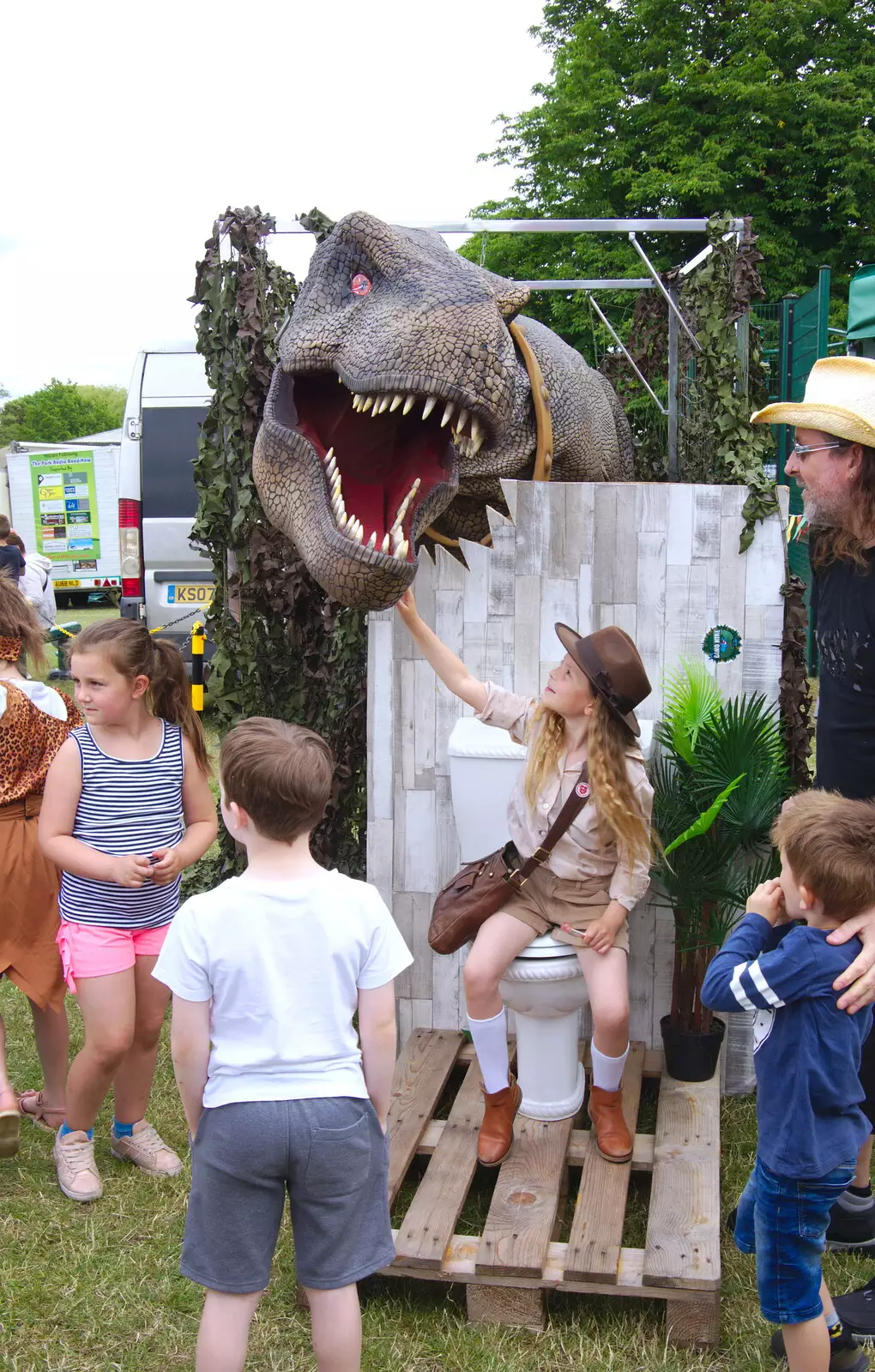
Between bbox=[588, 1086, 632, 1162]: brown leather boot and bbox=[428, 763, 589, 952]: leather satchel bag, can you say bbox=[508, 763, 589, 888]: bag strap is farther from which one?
bbox=[588, 1086, 632, 1162]: brown leather boot

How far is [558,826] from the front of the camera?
10.1ft

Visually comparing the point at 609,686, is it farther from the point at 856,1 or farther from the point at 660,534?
the point at 856,1

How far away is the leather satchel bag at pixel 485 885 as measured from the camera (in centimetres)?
307

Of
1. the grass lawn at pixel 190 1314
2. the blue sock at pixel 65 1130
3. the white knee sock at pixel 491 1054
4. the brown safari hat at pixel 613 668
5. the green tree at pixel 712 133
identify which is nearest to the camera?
the grass lawn at pixel 190 1314

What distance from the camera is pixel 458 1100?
336 cm

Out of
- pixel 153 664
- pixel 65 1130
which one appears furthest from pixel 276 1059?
pixel 65 1130

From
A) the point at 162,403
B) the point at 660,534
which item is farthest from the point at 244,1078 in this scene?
the point at 162,403

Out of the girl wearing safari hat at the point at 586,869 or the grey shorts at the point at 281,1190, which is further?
the girl wearing safari hat at the point at 586,869

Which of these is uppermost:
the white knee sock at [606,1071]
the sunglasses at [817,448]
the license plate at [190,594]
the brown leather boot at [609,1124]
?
the sunglasses at [817,448]

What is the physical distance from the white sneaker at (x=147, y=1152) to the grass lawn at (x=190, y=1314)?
0.25 feet

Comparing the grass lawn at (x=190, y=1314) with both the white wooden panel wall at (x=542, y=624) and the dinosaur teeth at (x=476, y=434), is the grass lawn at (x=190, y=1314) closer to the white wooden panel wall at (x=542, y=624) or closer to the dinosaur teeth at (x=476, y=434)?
the white wooden panel wall at (x=542, y=624)

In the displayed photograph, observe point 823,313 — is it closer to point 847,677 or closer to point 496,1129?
point 847,677

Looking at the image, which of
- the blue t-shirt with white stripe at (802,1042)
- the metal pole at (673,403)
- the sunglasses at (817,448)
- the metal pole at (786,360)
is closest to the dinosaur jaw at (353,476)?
the sunglasses at (817,448)

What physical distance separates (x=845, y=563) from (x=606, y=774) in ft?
2.48
